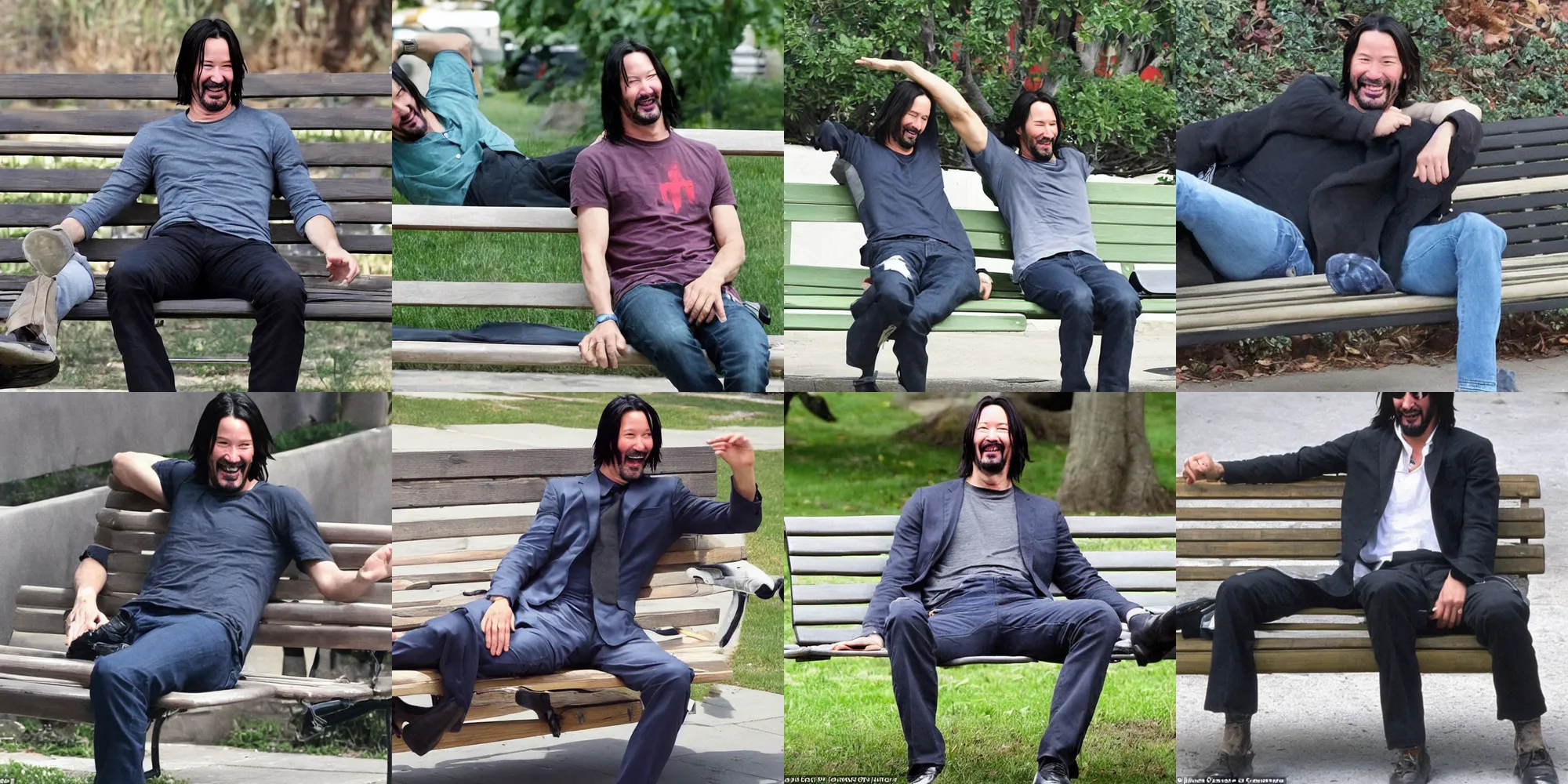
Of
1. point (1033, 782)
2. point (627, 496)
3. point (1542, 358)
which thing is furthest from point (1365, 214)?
point (627, 496)

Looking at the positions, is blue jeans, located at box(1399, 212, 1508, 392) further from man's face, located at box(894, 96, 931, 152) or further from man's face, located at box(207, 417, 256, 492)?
man's face, located at box(207, 417, 256, 492)

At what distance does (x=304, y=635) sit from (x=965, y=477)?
7.43ft

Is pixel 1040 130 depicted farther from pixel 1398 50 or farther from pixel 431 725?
pixel 431 725

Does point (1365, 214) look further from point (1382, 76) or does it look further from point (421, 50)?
point (421, 50)

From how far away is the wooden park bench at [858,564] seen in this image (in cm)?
554

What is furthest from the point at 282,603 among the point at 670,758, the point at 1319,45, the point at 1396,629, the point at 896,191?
the point at 1319,45

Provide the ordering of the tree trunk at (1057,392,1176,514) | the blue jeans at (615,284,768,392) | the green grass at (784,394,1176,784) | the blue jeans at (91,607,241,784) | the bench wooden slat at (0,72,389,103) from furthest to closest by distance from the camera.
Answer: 1. the tree trunk at (1057,392,1176,514)
2. the bench wooden slat at (0,72,389,103)
3. the green grass at (784,394,1176,784)
4. the blue jeans at (615,284,768,392)
5. the blue jeans at (91,607,241,784)

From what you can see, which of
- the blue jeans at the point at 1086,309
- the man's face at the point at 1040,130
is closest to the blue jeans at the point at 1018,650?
the blue jeans at the point at 1086,309

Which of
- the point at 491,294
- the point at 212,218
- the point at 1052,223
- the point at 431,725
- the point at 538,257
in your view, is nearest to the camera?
the point at 431,725

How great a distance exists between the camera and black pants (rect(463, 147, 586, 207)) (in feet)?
18.1

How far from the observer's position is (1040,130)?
5.53 meters

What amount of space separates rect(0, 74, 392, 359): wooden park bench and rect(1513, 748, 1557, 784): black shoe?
13.3ft

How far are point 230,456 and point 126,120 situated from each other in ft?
4.72

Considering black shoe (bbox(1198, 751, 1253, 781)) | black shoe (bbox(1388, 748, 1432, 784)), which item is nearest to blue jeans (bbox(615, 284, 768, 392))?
black shoe (bbox(1198, 751, 1253, 781))
